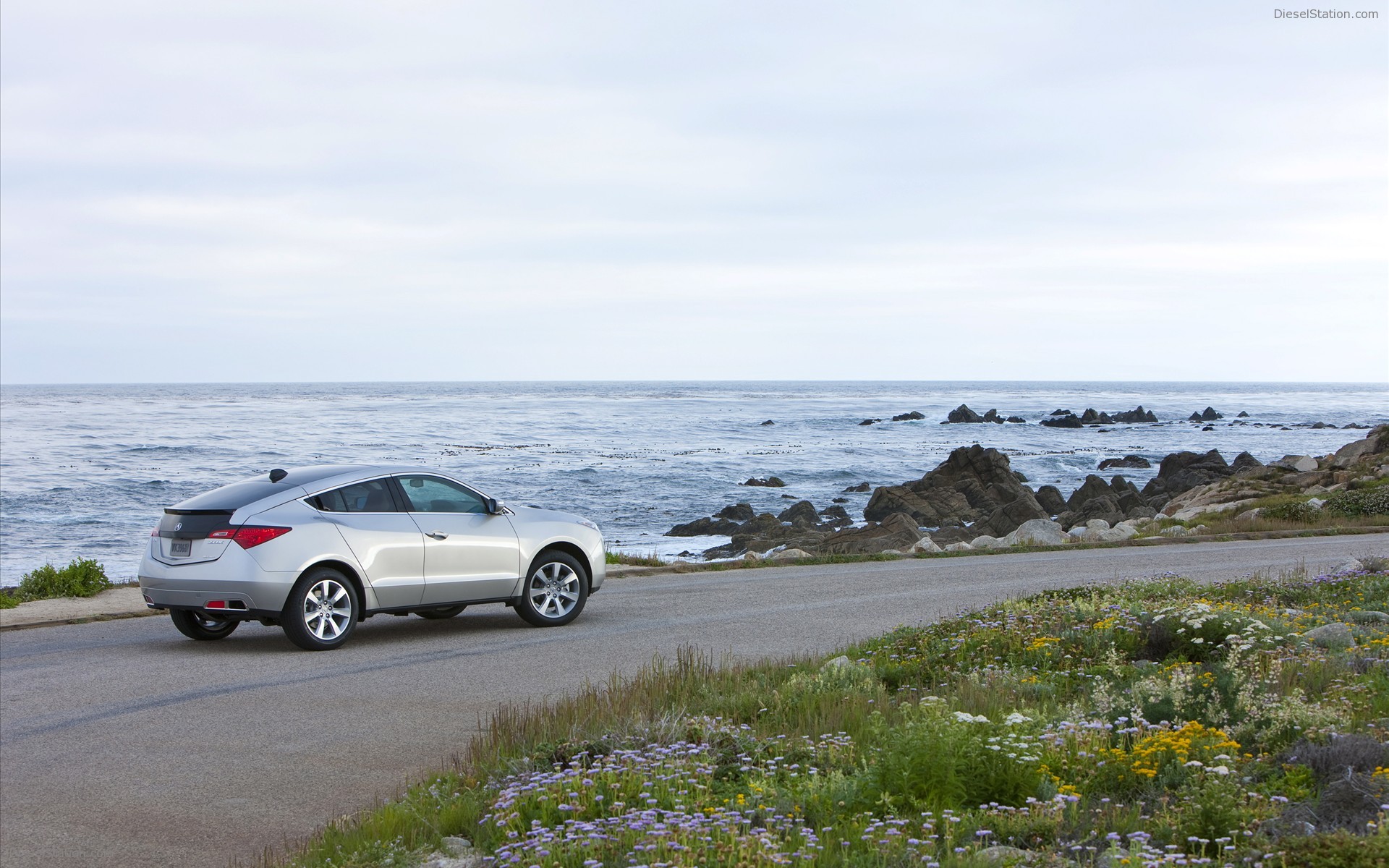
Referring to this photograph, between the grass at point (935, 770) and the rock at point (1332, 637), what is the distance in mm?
138

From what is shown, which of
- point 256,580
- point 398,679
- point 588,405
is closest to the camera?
point 398,679

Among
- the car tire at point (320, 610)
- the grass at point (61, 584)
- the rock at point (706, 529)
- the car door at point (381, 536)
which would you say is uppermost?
the car door at point (381, 536)

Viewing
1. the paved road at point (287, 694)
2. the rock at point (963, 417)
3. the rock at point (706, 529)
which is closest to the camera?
the paved road at point (287, 694)

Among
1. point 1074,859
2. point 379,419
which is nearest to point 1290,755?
point 1074,859

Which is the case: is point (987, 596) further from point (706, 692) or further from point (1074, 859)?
point (1074, 859)

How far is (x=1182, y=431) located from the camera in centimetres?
9162

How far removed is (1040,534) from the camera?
25.5 meters

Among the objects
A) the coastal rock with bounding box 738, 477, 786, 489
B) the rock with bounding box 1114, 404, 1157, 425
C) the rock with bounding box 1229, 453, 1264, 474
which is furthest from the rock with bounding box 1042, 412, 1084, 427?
the coastal rock with bounding box 738, 477, 786, 489

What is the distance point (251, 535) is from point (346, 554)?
89 cm

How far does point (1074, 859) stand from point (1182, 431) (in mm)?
94668

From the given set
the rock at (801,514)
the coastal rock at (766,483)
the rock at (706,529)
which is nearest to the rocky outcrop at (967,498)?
the rock at (801,514)

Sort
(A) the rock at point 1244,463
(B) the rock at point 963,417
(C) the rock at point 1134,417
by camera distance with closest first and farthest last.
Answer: (A) the rock at point 1244,463, (B) the rock at point 963,417, (C) the rock at point 1134,417

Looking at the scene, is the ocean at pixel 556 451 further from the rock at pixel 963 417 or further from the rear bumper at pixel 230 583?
the rear bumper at pixel 230 583

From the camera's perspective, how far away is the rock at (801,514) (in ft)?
122
